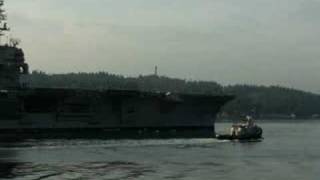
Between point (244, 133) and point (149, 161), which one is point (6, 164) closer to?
point (149, 161)

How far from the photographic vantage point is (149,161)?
47.8 m

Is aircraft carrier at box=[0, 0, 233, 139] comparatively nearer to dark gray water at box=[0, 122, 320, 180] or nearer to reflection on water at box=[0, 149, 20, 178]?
dark gray water at box=[0, 122, 320, 180]

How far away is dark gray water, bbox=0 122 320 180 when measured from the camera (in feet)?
129

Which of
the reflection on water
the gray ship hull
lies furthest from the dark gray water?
the gray ship hull

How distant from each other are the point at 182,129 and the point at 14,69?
20.7 metres

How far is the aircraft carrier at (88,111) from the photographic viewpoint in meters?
70.1

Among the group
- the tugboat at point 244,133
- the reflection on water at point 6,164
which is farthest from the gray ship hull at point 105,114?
the reflection on water at point 6,164

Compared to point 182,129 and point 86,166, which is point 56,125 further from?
point 86,166

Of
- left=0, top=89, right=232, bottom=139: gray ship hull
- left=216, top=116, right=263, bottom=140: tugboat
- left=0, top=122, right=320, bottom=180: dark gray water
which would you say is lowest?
left=0, top=122, right=320, bottom=180: dark gray water

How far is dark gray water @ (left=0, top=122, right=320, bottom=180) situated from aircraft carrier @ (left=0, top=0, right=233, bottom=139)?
6.64 metres

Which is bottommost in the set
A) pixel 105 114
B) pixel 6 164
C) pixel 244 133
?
pixel 6 164

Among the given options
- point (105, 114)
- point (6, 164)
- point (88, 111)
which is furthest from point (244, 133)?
point (6, 164)

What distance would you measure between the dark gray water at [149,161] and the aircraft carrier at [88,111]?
21.8 ft

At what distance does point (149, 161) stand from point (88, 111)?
2786 centimetres
